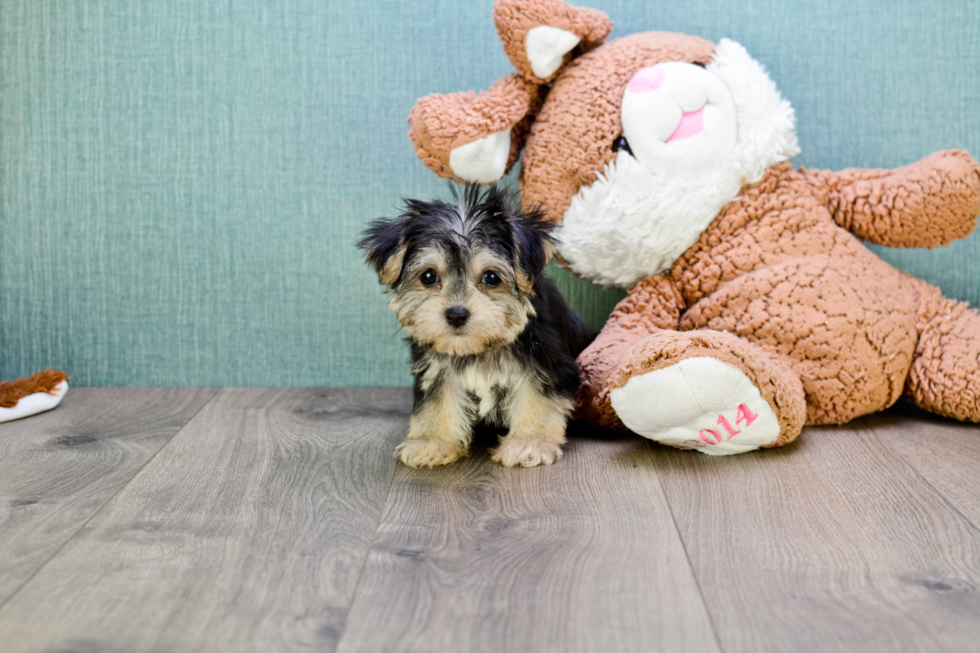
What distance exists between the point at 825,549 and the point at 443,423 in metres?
1.05

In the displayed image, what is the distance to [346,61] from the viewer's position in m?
2.90

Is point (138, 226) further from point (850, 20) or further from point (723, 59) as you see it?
point (850, 20)

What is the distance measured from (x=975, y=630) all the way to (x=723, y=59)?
67.7 inches

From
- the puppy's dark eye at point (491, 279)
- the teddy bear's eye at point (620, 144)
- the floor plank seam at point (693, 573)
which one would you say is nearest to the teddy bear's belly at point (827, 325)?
the teddy bear's eye at point (620, 144)

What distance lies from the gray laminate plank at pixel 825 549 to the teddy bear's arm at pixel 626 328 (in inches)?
11.0

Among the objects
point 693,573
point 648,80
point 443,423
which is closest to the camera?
point 693,573

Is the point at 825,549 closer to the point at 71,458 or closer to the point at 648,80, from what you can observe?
the point at 648,80

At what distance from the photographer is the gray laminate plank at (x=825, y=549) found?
136cm

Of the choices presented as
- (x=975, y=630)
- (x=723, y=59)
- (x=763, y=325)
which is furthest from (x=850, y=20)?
(x=975, y=630)

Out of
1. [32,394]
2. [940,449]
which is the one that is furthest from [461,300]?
[32,394]

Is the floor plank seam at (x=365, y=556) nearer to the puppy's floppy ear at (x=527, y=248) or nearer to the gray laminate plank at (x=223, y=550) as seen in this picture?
the gray laminate plank at (x=223, y=550)

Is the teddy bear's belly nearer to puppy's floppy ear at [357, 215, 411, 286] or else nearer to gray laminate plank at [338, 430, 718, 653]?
gray laminate plank at [338, 430, 718, 653]

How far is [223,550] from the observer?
167cm

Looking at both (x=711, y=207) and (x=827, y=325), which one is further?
(x=711, y=207)
